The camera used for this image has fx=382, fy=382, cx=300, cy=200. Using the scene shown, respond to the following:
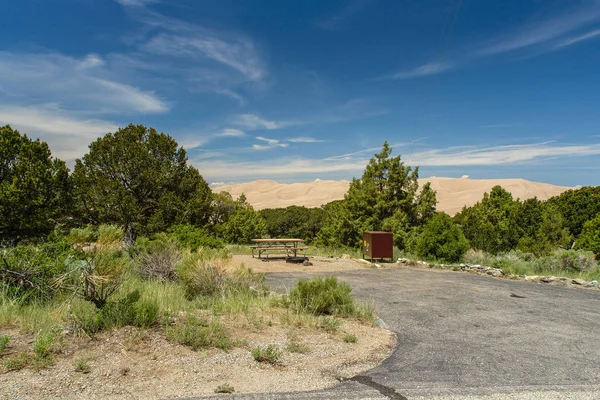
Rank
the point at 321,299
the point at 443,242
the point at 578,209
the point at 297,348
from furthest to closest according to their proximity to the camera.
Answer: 1. the point at 578,209
2. the point at 443,242
3. the point at 321,299
4. the point at 297,348

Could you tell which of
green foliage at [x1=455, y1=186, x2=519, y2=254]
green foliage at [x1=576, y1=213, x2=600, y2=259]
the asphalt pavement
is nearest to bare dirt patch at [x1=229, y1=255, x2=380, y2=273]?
the asphalt pavement

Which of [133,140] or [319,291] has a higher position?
[133,140]

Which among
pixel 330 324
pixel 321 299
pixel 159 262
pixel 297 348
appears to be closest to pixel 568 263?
pixel 321 299

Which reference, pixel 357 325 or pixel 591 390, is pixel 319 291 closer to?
pixel 357 325

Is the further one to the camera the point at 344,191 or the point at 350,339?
the point at 344,191

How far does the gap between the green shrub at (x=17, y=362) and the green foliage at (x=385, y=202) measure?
17.9m

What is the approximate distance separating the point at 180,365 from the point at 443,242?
1428cm

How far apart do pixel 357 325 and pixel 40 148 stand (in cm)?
1539

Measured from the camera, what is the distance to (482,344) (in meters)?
5.93

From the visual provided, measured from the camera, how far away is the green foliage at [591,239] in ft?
55.6

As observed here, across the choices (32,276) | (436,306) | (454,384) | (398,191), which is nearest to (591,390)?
(454,384)

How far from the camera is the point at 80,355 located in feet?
14.9

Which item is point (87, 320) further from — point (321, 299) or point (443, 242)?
point (443, 242)

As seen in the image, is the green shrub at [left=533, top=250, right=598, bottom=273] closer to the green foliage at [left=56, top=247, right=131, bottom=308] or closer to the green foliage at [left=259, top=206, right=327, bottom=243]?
the green foliage at [left=56, top=247, right=131, bottom=308]
